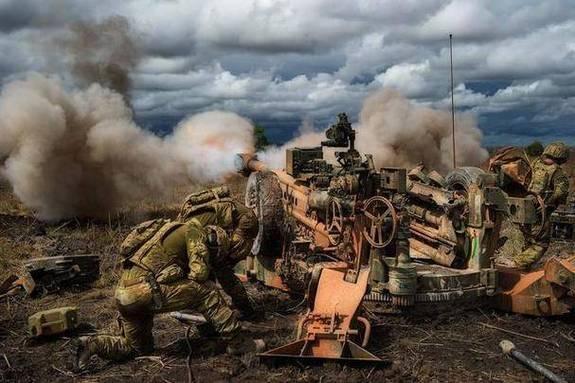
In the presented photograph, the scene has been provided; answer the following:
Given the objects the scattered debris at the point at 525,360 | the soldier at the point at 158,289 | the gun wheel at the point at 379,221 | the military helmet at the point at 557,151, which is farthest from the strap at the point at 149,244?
the military helmet at the point at 557,151

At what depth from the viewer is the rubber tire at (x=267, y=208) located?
8.86m

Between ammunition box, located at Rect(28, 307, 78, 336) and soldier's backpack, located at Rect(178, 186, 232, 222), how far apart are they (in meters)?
1.82

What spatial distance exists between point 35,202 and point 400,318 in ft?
37.8

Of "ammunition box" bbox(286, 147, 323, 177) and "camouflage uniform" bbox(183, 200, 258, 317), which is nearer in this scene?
"camouflage uniform" bbox(183, 200, 258, 317)

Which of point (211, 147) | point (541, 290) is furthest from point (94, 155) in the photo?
point (541, 290)

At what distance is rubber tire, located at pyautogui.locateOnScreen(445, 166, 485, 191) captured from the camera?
381 inches

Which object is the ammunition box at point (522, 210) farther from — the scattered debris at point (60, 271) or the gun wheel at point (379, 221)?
the scattered debris at point (60, 271)

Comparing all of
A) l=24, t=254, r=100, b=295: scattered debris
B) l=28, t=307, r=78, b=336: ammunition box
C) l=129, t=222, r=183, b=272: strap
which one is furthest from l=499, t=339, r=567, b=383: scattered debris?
l=24, t=254, r=100, b=295: scattered debris

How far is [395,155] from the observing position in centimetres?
2089

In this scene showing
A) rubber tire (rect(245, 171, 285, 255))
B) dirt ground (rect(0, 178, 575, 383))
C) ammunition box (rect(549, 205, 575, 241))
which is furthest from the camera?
ammunition box (rect(549, 205, 575, 241))

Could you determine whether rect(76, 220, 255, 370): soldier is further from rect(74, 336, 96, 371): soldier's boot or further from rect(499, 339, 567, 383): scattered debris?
rect(499, 339, 567, 383): scattered debris

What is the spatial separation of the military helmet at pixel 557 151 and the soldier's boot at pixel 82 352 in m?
6.60

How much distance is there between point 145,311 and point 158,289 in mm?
279

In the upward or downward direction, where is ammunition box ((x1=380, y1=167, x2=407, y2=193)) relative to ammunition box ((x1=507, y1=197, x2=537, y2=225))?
upward
